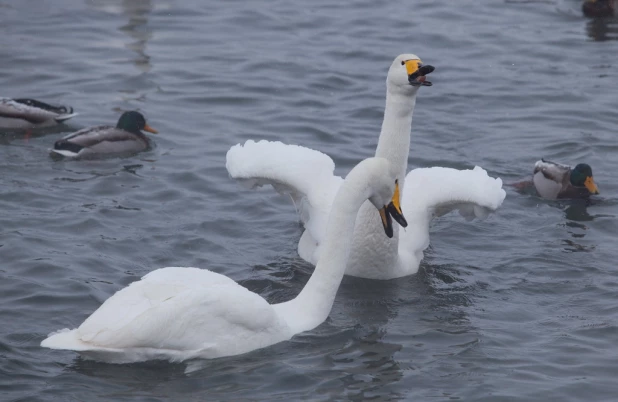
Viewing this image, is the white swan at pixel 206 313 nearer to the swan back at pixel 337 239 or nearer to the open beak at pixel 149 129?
the swan back at pixel 337 239

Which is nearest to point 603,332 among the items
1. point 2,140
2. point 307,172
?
point 307,172

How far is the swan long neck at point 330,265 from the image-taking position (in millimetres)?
8398

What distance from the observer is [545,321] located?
9.14 meters

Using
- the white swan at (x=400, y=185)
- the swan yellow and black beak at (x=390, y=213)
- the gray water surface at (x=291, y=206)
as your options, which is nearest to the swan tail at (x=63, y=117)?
the gray water surface at (x=291, y=206)

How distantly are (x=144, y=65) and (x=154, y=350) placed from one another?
914 cm

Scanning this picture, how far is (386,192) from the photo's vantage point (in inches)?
335

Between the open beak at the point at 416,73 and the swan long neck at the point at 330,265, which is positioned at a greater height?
the open beak at the point at 416,73

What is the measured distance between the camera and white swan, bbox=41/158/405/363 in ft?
25.1

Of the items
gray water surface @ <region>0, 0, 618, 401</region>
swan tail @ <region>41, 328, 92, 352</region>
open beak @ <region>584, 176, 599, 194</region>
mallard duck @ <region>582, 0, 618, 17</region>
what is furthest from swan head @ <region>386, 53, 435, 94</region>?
mallard duck @ <region>582, 0, 618, 17</region>

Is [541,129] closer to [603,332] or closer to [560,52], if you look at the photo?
[560,52]

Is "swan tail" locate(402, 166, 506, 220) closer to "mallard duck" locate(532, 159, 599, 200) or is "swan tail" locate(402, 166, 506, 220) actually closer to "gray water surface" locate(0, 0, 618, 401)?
"gray water surface" locate(0, 0, 618, 401)

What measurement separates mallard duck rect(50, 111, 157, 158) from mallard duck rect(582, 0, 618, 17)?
342 inches

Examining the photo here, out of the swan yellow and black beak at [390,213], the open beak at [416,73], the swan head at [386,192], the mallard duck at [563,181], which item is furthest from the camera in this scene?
the mallard duck at [563,181]

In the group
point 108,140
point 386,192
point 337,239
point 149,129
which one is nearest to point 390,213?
point 386,192
